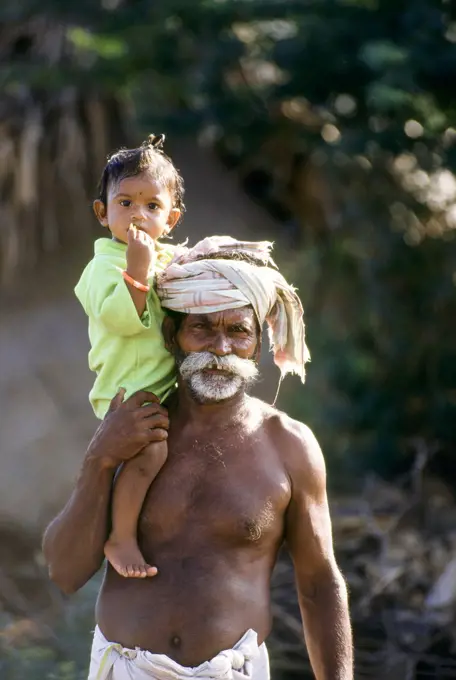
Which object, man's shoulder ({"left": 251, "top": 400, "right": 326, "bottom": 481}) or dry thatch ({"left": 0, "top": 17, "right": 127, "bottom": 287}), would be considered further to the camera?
dry thatch ({"left": 0, "top": 17, "right": 127, "bottom": 287})

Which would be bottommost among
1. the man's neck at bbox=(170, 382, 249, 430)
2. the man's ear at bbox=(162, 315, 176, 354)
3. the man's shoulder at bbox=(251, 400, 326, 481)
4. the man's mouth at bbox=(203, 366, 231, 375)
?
the man's shoulder at bbox=(251, 400, 326, 481)

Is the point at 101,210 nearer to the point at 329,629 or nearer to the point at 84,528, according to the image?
the point at 84,528

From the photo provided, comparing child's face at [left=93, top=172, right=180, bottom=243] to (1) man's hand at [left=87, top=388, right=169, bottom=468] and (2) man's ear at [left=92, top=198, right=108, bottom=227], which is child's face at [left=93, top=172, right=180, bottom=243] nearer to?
(2) man's ear at [left=92, top=198, right=108, bottom=227]

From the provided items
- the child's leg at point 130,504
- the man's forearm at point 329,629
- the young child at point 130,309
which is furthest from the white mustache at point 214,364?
the man's forearm at point 329,629

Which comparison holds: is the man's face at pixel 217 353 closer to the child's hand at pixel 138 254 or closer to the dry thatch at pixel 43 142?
the child's hand at pixel 138 254

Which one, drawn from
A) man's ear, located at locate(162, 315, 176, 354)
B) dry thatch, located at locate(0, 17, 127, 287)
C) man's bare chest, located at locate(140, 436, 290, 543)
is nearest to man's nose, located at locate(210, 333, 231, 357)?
man's ear, located at locate(162, 315, 176, 354)

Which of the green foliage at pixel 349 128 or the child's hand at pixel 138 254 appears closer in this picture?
the child's hand at pixel 138 254

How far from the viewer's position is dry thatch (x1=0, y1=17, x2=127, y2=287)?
986cm

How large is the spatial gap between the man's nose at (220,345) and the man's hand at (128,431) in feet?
0.79

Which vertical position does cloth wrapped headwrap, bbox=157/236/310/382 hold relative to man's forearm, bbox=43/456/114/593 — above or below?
above

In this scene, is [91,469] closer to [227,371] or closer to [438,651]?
[227,371]

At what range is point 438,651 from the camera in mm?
7395

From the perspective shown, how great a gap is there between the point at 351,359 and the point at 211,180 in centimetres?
252

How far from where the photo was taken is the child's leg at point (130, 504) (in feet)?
12.0
